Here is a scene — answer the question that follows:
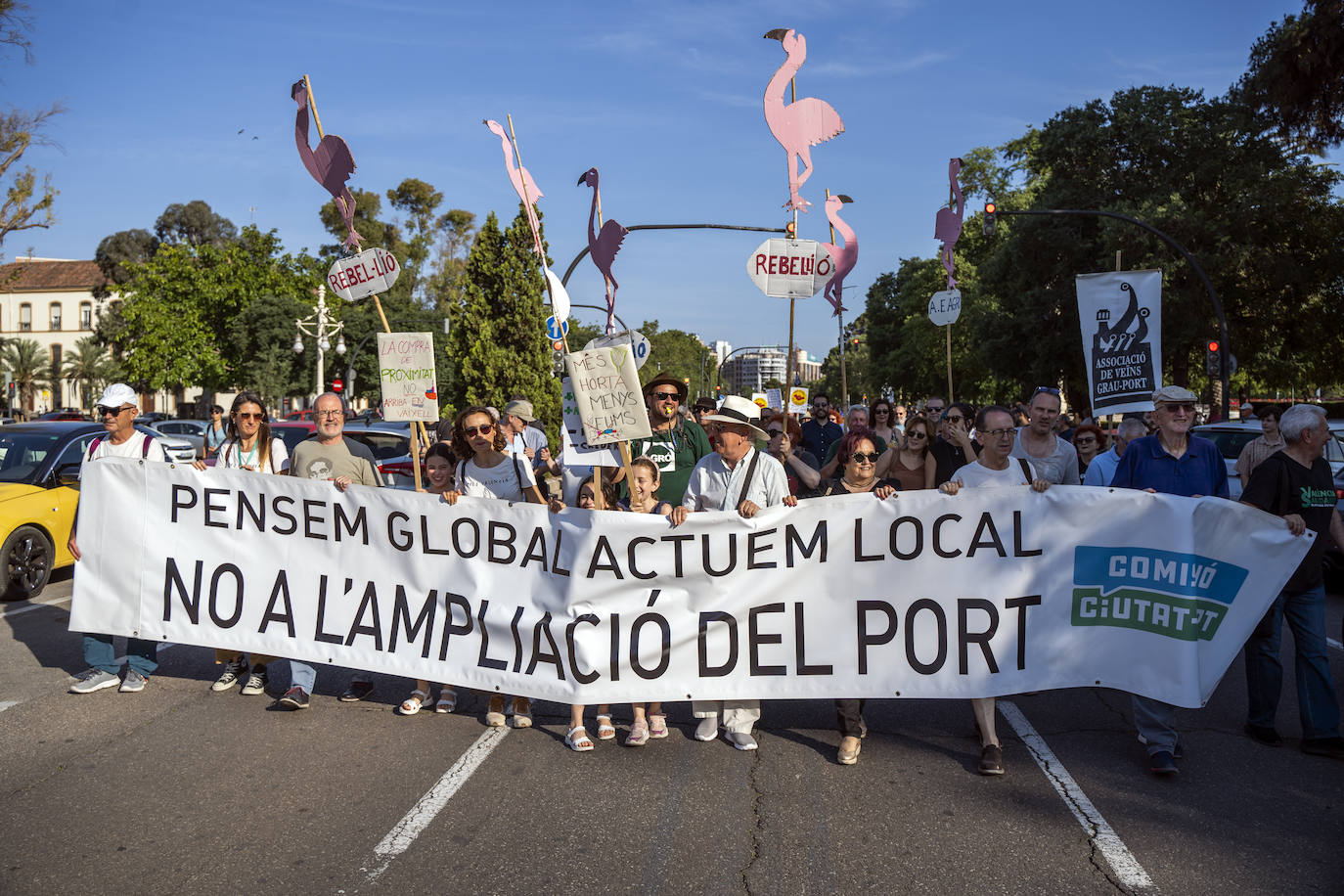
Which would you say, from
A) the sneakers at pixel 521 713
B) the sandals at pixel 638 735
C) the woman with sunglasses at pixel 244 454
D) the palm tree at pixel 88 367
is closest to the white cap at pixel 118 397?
the woman with sunglasses at pixel 244 454

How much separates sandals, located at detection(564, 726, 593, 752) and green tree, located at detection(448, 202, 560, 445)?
3129 cm

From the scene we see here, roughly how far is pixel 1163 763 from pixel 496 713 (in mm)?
3425

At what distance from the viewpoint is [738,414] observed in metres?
5.42

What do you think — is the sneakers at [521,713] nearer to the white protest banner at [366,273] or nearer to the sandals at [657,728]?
the sandals at [657,728]

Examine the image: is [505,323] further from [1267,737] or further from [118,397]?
[1267,737]

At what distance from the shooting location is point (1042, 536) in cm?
531

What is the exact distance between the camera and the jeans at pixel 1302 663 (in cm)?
524

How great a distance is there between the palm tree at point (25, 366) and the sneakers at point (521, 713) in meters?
90.8

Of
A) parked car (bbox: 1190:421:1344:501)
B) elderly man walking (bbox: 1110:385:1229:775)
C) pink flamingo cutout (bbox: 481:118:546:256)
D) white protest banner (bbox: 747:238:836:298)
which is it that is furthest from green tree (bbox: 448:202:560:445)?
elderly man walking (bbox: 1110:385:1229:775)

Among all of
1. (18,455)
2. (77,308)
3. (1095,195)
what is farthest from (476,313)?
(77,308)

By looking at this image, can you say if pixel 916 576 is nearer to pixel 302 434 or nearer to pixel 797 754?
pixel 797 754

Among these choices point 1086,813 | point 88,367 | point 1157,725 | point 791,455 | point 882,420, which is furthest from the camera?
point 88,367

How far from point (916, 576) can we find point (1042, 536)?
674 mm

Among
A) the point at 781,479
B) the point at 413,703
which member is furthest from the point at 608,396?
the point at 413,703
